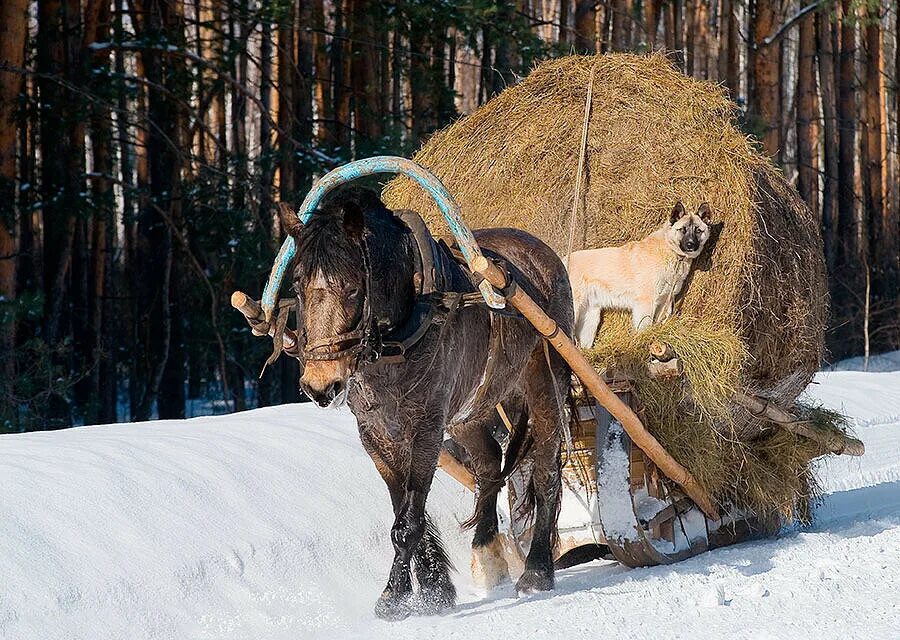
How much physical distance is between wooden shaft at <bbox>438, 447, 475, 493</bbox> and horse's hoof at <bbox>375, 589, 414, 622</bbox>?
1399 millimetres

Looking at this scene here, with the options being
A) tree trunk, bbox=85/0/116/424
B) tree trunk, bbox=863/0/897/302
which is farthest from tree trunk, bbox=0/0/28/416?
tree trunk, bbox=863/0/897/302

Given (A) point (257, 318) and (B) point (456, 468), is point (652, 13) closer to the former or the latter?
(B) point (456, 468)

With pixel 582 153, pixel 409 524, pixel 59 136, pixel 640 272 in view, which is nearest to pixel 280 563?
pixel 409 524

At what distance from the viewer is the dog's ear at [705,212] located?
647 centimetres

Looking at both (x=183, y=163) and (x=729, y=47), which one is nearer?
(x=183, y=163)

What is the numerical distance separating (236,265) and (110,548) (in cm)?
925

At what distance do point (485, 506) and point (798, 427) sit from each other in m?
1.82

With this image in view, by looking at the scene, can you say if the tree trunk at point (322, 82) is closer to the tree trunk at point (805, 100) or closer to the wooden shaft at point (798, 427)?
the tree trunk at point (805, 100)

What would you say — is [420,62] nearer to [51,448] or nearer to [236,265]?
[236,265]

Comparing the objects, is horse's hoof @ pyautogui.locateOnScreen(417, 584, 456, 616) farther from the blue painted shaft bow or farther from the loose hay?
the loose hay

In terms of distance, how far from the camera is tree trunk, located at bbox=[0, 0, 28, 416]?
10.4 metres

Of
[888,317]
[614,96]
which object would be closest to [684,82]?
[614,96]

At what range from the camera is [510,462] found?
213 inches

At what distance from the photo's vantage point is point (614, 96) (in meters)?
7.13
